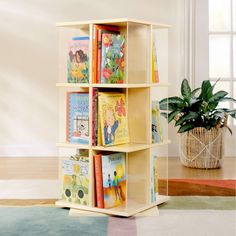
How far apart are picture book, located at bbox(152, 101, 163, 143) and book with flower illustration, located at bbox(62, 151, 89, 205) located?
347 millimetres

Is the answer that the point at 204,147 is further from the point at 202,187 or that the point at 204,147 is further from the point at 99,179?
the point at 99,179

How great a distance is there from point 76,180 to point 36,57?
71.5 inches

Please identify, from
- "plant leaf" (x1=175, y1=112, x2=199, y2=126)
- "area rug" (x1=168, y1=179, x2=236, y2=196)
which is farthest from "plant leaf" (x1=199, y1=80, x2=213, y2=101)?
"area rug" (x1=168, y1=179, x2=236, y2=196)

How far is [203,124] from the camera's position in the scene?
3900 millimetres

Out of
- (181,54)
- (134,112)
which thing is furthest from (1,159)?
(134,112)

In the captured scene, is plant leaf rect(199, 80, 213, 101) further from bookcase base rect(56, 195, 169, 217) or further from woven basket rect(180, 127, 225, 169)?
bookcase base rect(56, 195, 169, 217)

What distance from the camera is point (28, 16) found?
4.30m

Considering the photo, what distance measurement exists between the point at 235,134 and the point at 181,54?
74 cm

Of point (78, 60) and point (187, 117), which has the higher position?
point (78, 60)

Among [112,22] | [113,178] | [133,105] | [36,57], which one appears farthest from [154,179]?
[36,57]

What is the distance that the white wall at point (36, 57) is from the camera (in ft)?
14.1

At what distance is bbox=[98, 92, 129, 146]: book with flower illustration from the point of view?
102 inches

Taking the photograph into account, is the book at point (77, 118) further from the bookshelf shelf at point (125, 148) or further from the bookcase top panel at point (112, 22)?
the bookcase top panel at point (112, 22)

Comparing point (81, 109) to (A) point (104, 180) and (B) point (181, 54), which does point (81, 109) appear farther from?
(B) point (181, 54)
